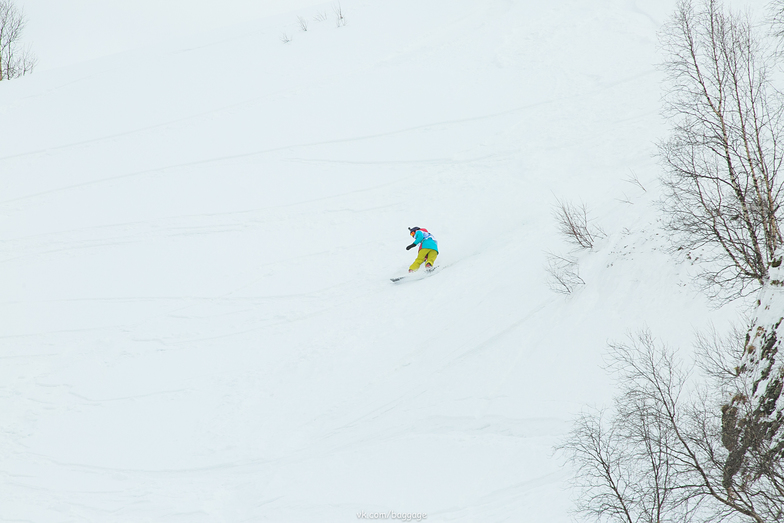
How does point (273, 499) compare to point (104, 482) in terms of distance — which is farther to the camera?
point (104, 482)

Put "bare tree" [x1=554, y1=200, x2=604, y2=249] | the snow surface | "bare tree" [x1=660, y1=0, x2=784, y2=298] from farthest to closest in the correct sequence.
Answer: "bare tree" [x1=554, y1=200, x2=604, y2=249] < the snow surface < "bare tree" [x1=660, y1=0, x2=784, y2=298]

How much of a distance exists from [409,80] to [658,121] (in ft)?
32.7

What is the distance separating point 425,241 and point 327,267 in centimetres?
296

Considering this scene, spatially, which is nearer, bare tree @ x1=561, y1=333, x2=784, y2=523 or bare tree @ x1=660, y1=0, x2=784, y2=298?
bare tree @ x1=561, y1=333, x2=784, y2=523

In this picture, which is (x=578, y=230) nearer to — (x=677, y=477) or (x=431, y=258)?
(x=431, y=258)

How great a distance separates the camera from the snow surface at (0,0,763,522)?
10391 mm

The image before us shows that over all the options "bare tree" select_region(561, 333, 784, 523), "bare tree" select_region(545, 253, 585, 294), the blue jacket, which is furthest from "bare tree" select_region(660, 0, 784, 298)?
the blue jacket

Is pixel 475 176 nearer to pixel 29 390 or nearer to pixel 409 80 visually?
pixel 409 80

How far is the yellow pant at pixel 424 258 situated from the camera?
15.4m

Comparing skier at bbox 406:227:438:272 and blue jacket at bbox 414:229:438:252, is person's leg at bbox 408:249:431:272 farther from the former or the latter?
blue jacket at bbox 414:229:438:252

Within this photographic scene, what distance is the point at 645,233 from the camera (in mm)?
12898

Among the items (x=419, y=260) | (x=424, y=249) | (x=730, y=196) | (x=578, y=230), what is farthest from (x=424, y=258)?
(x=730, y=196)

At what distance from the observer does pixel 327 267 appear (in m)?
16.4

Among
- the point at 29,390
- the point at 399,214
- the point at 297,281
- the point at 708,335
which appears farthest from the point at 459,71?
the point at 29,390
